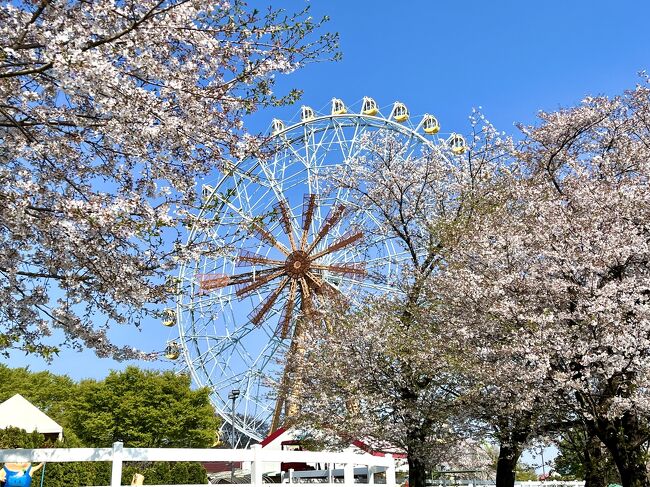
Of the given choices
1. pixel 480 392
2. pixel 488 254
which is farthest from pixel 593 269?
pixel 480 392

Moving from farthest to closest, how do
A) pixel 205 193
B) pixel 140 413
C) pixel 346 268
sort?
pixel 140 413 → pixel 346 268 → pixel 205 193

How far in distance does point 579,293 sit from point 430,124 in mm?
29031

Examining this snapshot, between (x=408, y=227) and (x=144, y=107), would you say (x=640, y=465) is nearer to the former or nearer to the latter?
(x=408, y=227)

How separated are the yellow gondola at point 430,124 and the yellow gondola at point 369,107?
3.11 meters

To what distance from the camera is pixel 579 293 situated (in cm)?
1255

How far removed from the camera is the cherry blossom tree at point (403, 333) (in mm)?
15516

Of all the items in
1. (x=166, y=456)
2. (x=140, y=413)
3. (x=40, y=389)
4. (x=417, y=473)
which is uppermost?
(x=40, y=389)

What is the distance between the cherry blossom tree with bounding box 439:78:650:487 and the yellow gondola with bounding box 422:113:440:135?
24.0 m

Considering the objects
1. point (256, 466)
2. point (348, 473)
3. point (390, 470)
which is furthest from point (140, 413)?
point (256, 466)

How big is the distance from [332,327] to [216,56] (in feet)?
41.1

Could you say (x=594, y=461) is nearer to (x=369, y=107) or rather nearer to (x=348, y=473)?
(x=348, y=473)

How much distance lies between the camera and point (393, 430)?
15.8 metres

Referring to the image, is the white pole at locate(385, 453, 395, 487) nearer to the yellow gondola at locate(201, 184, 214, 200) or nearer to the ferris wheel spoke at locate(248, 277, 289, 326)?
the yellow gondola at locate(201, 184, 214, 200)

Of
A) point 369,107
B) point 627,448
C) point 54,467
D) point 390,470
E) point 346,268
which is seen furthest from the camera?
point 369,107
